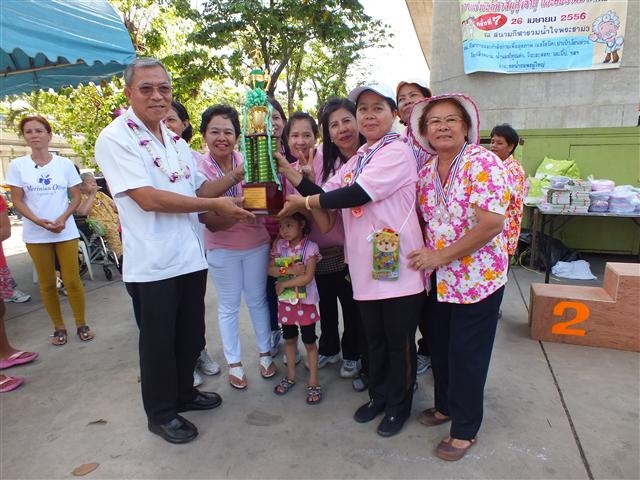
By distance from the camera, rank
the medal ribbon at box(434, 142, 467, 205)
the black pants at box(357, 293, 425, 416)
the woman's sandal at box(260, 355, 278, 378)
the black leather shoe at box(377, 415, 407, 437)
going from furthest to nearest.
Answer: the woman's sandal at box(260, 355, 278, 378) < the black leather shoe at box(377, 415, 407, 437) < the black pants at box(357, 293, 425, 416) < the medal ribbon at box(434, 142, 467, 205)

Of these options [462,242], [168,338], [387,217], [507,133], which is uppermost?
[507,133]

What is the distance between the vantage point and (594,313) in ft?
10.9

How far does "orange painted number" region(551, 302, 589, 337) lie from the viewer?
3.35 meters

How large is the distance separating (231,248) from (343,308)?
34.8 inches

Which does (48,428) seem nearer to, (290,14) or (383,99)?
(383,99)

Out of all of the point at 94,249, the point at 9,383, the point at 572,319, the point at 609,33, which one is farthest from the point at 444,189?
the point at 609,33

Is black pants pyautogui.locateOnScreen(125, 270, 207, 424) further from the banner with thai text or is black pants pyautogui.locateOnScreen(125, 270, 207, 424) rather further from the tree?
the tree

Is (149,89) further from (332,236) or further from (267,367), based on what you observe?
(267,367)

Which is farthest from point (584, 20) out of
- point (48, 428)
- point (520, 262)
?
point (48, 428)

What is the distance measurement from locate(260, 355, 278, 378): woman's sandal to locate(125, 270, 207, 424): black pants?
0.57 metres

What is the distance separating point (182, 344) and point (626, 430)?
2594 mm

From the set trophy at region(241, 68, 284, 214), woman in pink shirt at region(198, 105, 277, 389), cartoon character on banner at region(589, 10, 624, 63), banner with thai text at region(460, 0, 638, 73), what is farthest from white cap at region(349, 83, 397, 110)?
cartoon character on banner at region(589, 10, 624, 63)

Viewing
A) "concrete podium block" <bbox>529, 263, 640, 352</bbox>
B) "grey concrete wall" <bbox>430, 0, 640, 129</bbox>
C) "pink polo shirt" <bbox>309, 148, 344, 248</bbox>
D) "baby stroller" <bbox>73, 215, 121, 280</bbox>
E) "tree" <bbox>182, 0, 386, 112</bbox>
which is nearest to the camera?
"pink polo shirt" <bbox>309, 148, 344, 248</bbox>

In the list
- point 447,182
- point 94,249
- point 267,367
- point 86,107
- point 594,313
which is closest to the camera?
point 447,182
